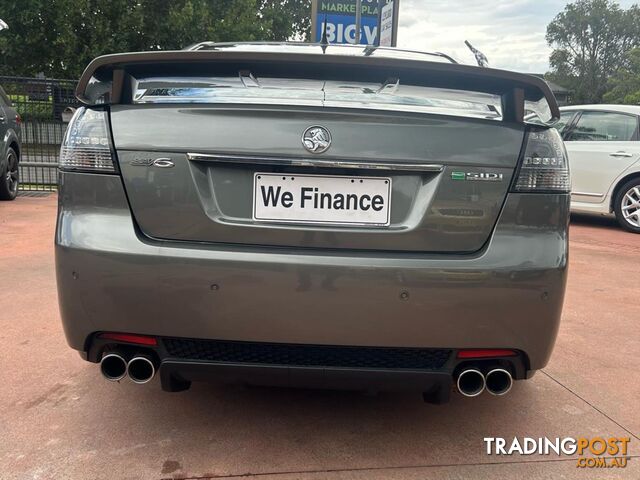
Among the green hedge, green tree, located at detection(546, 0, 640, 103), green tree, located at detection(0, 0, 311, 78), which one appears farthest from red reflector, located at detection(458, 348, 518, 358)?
green tree, located at detection(546, 0, 640, 103)

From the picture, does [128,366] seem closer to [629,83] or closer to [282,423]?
[282,423]

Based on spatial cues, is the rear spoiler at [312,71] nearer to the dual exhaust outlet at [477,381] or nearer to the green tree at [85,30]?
the dual exhaust outlet at [477,381]

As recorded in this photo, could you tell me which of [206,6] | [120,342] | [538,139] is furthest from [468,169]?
[206,6]

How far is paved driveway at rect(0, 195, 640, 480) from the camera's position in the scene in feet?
7.26

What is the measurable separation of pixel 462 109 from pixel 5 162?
25.9ft

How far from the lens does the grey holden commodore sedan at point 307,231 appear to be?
1.97m

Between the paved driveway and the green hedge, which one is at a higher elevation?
the green hedge

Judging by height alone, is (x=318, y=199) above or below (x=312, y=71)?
below

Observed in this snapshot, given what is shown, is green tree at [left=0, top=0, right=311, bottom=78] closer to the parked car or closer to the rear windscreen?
the parked car

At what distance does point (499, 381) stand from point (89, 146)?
1658 mm

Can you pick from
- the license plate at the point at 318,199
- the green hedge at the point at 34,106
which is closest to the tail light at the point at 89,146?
the license plate at the point at 318,199

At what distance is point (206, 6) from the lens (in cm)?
2162

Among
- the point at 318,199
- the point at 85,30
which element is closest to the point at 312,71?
the point at 318,199

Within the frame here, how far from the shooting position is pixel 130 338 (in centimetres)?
207
